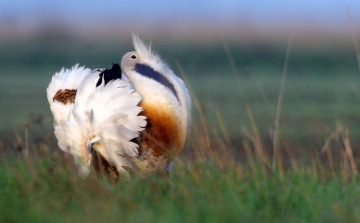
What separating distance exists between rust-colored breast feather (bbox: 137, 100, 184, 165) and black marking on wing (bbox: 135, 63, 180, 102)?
0.17 m

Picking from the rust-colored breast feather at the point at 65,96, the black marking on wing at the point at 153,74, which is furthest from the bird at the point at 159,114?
the rust-colored breast feather at the point at 65,96

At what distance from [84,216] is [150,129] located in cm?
106

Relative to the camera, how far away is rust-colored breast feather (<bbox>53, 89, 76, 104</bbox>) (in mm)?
4090

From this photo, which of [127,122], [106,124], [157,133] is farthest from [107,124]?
[157,133]

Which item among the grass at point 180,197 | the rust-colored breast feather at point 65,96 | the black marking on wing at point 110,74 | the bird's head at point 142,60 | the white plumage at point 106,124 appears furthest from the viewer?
the rust-colored breast feather at point 65,96

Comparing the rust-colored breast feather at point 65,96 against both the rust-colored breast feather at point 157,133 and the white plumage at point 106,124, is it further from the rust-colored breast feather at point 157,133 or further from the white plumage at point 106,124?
the rust-colored breast feather at point 157,133

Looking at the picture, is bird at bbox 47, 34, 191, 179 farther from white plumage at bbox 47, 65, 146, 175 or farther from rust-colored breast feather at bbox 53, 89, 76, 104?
rust-colored breast feather at bbox 53, 89, 76, 104

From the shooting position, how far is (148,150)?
374cm

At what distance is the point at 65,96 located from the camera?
163 inches

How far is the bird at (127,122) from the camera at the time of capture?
3.65 metres

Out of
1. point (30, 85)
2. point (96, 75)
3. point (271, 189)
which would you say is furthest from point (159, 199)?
point (30, 85)

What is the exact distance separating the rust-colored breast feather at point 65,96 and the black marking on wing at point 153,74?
0.52 metres

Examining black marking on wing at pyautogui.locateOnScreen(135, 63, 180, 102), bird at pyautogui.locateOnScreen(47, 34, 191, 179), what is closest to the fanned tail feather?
bird at pyautogui.locateOnScreen(47, 34, 191, 179)

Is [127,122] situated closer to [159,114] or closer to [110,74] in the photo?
[159,114]
